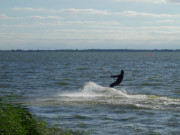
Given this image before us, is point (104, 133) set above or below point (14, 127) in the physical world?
below

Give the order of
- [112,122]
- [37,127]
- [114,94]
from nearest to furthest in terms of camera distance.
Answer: [37,127] → [112,122] → [114,94]

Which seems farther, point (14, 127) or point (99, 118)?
point (99, 118)

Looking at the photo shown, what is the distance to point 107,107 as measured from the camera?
18000 mm

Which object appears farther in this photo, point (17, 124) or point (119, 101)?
point (119, 101)

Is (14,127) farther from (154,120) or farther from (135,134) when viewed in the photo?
(154,120)

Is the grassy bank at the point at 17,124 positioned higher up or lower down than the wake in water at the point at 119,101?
higher up

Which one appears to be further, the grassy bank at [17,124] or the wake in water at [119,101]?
the wake in water at [119,101]

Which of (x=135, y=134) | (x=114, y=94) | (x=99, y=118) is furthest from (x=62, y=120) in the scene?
(x=114, y=94)

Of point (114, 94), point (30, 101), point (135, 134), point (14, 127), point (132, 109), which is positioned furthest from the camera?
point (114, 94)

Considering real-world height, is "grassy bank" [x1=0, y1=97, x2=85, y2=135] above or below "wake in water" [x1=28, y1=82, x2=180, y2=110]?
above

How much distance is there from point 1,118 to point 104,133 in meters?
4.34

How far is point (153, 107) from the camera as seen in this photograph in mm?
18000

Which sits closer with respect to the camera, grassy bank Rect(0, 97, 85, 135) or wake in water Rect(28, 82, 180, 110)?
grassy bank Rect(0, 97, 85, 135)

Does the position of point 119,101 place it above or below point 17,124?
below
